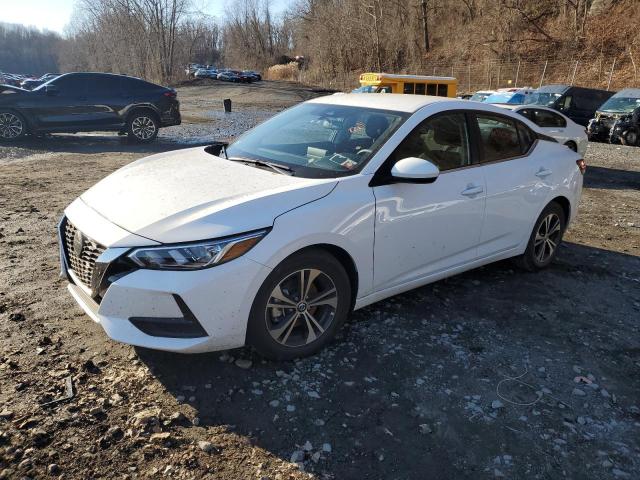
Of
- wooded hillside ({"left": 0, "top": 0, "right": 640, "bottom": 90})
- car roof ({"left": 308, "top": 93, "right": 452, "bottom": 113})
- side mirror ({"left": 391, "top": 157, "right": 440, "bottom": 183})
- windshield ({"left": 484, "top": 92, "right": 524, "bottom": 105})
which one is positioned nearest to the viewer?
side mirror ({"left": 391, "top": 157, "right": 440, "bottom": 183})

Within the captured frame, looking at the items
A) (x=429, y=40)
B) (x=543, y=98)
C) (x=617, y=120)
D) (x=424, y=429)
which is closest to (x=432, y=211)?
(x=424, y=429)

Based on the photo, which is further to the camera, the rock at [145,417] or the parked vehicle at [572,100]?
the parked vehicle at [572,100]

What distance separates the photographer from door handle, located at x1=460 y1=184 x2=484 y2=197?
404 centimetres

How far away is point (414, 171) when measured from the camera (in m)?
3.41

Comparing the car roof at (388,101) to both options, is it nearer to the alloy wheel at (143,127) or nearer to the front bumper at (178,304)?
the front bumper at (178,304)

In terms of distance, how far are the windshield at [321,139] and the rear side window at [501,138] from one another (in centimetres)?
89

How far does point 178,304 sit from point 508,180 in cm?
298

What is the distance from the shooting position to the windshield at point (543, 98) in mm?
18645

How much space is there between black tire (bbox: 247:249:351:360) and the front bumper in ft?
0.36

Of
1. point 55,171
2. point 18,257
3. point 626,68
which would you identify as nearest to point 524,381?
point 18,257

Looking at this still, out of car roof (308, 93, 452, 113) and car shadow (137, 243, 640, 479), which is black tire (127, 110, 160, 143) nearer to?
car roof (308, 93, 452, 113)

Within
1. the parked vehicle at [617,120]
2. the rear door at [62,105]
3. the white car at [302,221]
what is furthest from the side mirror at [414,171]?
the parked vehicle at [617,120]

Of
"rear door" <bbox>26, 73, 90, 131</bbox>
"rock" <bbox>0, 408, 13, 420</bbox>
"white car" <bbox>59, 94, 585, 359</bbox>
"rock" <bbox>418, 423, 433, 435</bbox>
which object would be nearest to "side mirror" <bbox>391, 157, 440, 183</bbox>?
"white car" <bbox>59, 94, 585, 359</bbox>

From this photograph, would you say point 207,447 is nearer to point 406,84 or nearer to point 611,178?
point 611,178
